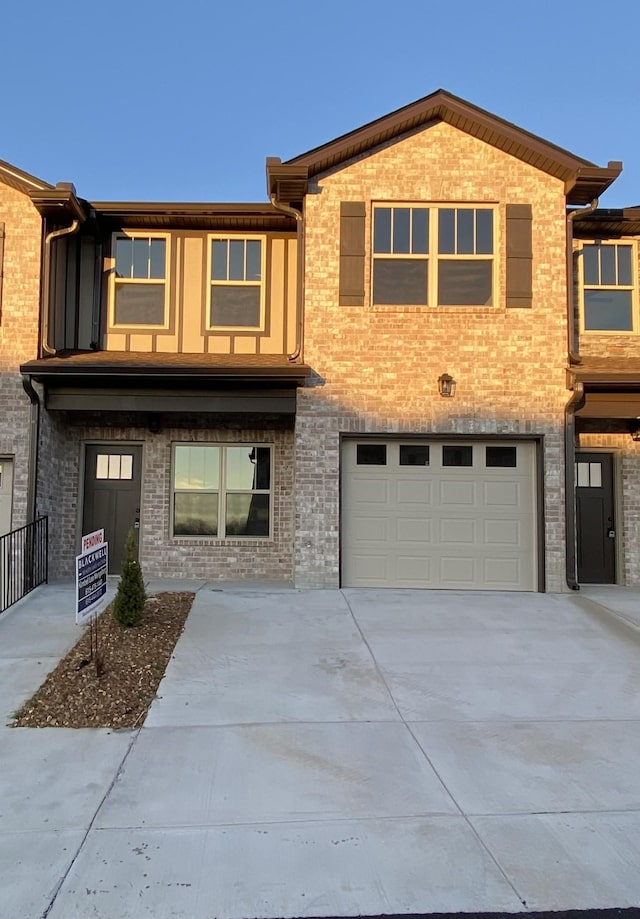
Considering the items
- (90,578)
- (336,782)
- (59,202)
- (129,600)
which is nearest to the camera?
(336,782)

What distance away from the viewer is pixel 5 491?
10.4 meters

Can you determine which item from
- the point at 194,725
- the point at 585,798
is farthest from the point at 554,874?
the point at 194,725

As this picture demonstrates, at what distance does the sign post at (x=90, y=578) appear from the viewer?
19.5 ft

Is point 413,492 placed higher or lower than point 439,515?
higher

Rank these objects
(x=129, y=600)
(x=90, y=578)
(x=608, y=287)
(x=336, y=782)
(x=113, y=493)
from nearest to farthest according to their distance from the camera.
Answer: (x=336, y=782) → (x=90, y=578) → (x=129, y=600) → (x=608, y=287) → (x=113, y=493)

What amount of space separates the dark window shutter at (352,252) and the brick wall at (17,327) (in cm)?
461

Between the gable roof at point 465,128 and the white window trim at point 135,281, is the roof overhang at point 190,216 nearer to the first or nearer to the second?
the white window trim at point 135,281

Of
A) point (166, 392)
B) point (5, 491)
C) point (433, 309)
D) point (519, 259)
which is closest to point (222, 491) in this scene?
point (166, 392)

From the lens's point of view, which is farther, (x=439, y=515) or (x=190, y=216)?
(x=190, y=216)

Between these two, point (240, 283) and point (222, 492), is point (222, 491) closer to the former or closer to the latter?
point (222, 492)

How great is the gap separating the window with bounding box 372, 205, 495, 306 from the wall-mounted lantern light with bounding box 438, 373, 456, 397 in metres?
1.15

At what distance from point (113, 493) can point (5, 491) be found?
160 centimetres

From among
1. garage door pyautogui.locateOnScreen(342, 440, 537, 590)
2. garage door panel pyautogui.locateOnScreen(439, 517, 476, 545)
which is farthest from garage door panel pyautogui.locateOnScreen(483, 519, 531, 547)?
garage door panel pyautogui.locateOnScreen(439, 517, 476, 545)

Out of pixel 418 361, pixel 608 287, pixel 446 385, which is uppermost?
pixel 608 287
